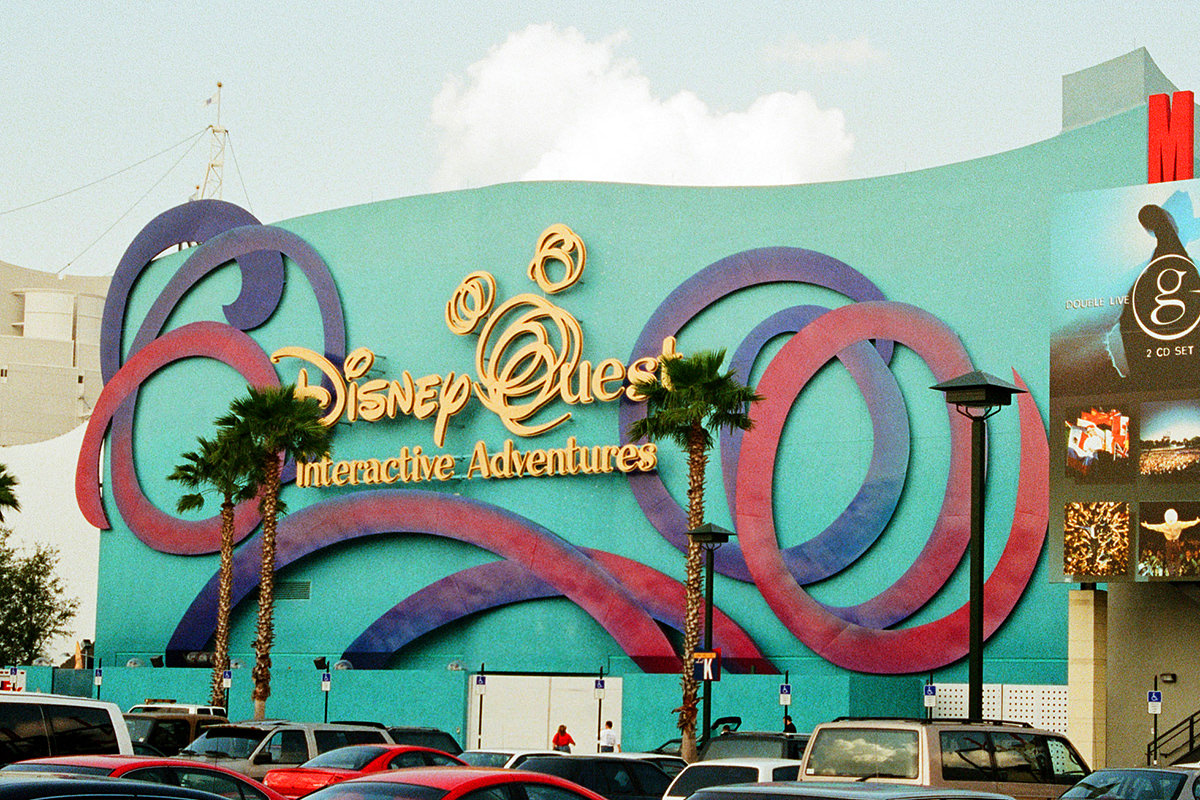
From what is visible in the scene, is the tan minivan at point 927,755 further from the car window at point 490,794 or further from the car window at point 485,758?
the car window at point 485,758

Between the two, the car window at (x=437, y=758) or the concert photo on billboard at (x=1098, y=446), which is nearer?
the car window at (x=437, y=758)

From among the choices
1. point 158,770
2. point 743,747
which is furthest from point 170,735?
point 158,770

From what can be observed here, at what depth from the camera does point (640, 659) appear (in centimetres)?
4238

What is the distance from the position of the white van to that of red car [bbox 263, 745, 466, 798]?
523 centimetres

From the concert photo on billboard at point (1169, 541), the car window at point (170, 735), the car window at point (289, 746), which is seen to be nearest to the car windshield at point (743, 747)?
the car window at point (289, 746)

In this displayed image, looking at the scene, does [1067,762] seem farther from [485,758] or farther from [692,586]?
[692,586]

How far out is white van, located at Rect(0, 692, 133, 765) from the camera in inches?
659

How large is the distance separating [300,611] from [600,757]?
1197 inches

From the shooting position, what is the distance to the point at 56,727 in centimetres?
1711

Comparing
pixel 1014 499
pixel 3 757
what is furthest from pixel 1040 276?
pixel 3 757

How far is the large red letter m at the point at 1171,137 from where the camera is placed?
3600cm

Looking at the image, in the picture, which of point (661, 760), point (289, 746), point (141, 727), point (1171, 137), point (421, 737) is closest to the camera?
point (661, 760)

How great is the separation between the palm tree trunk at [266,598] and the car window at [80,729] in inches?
1003

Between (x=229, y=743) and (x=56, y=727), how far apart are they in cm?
957
